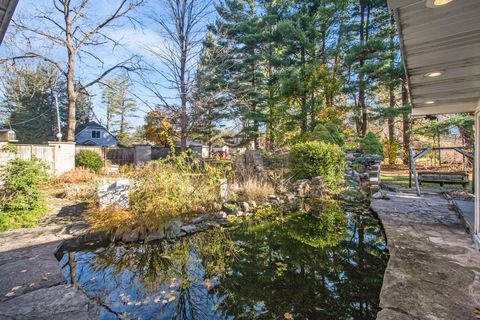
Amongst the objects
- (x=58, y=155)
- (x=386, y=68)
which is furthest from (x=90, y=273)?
(x=386, y=68)

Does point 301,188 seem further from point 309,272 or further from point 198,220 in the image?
point 309,272

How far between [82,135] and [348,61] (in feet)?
77.4

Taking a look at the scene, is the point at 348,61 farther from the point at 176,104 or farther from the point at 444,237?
the point at 444,237

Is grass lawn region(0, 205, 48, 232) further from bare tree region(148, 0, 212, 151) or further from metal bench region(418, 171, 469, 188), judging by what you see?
metal bench region(418, 171, 469, 188)

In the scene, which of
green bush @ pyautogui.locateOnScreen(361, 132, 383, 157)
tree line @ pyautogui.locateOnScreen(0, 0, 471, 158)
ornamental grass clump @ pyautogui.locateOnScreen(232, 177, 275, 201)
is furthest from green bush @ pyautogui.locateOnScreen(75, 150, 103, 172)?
green bush @ pyautogui.locateOnScreen(361, 132, 383, 157)

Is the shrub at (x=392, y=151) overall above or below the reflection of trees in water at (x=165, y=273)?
above

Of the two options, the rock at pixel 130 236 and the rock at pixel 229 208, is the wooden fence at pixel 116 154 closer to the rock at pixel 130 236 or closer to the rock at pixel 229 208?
the rock at pixel 229 208

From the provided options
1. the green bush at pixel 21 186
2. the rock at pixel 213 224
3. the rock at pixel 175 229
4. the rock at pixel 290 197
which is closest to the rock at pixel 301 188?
the rock at pixel 290 197

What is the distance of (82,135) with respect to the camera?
74.7ft

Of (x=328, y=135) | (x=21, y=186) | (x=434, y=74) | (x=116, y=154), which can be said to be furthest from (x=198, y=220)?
(x=116, y=154)

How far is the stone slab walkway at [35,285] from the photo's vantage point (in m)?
1.99

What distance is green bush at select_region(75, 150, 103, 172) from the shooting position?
11406 millimetres

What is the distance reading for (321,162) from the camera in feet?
23.1

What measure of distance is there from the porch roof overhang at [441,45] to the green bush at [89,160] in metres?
12.5
